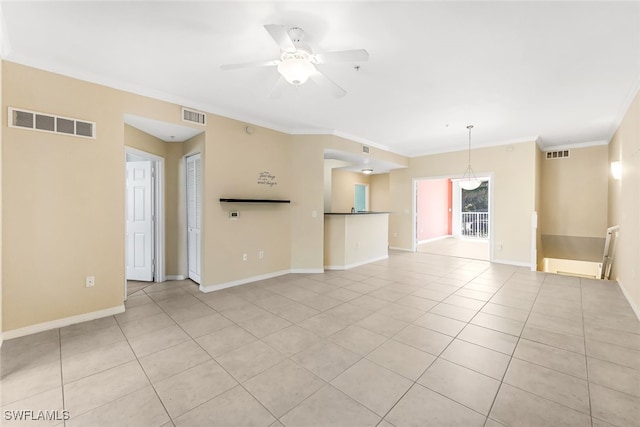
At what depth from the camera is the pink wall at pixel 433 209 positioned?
9352 millimetres

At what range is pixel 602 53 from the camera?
2.46 meters

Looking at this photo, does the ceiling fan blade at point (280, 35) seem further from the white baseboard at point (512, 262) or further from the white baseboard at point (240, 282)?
the white baseboard at point (512, 262)

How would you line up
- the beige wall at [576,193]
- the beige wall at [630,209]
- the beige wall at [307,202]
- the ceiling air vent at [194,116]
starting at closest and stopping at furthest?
the beige wall at [630,209]
the ceiling air vent at [194,116]
the beige wall at [307,202]
the beige wall at [576,193]

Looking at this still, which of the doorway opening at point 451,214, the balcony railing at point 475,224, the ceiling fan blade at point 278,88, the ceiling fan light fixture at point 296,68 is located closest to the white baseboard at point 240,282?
the ceiling fan blade at point 278,88

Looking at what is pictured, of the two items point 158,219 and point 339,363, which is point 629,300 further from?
point 158,219

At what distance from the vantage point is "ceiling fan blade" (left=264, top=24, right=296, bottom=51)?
1736 mm

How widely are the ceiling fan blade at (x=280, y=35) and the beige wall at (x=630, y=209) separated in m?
4.18

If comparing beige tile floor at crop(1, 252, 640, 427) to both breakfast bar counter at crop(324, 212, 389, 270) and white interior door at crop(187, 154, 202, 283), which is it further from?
breakfast bar counter at crop(324, 212, 389, 270)

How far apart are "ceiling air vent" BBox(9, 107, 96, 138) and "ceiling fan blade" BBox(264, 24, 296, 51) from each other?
8.32 feet

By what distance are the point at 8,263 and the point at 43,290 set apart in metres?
0.39

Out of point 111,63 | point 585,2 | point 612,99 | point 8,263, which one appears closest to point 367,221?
point 612,99

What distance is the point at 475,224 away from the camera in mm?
10336

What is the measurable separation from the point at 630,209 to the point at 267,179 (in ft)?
17.1

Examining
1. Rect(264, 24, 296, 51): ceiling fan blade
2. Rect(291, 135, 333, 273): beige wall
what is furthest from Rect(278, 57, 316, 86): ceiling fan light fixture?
Rect(291, 135, 333, 273): beige wall
